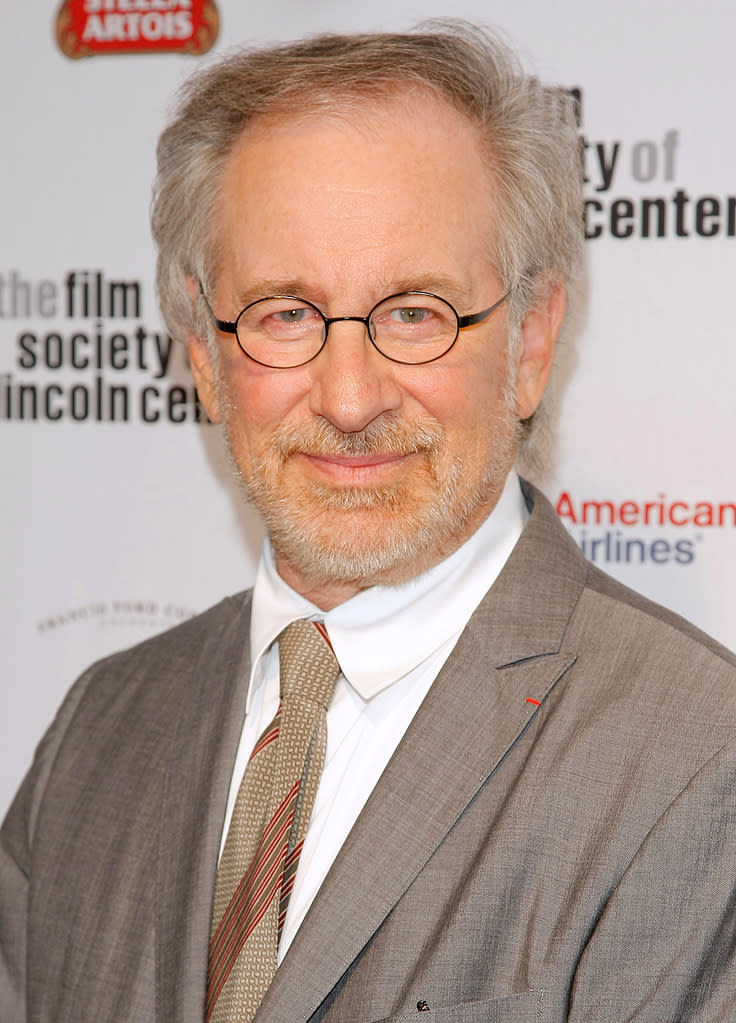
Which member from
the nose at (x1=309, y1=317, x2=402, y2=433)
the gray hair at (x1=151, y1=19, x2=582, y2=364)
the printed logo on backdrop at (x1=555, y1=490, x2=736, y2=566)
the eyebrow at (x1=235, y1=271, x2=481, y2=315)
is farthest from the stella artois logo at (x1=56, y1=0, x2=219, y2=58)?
the printed logo on backdrop at (x1=555, y1=490, x2=736, y2=566)

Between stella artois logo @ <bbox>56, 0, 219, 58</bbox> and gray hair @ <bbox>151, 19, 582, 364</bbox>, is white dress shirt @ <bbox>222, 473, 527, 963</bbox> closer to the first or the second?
gray hair @ <bbox>151, 19, 582, 364</bbox>

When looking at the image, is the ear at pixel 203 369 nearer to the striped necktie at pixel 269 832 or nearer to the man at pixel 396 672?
the man at pixel 396 672

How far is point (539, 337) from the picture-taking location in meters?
1.93

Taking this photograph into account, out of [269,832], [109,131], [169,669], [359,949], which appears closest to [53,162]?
[109,131]

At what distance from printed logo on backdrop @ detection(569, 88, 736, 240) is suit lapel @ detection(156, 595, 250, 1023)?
0.98m

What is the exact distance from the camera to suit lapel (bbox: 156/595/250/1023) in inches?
66.6

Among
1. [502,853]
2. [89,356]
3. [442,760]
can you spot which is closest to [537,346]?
[442,760]

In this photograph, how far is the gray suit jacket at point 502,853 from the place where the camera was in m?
1.43

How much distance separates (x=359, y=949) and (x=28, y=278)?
1.60 meters

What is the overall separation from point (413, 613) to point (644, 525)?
0.70 m

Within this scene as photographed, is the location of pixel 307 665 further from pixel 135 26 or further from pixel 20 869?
pixel 135 26

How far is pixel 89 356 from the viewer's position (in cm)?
253

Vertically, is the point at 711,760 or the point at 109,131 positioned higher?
the point at 109,131

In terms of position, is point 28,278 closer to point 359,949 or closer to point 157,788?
point 157,788
